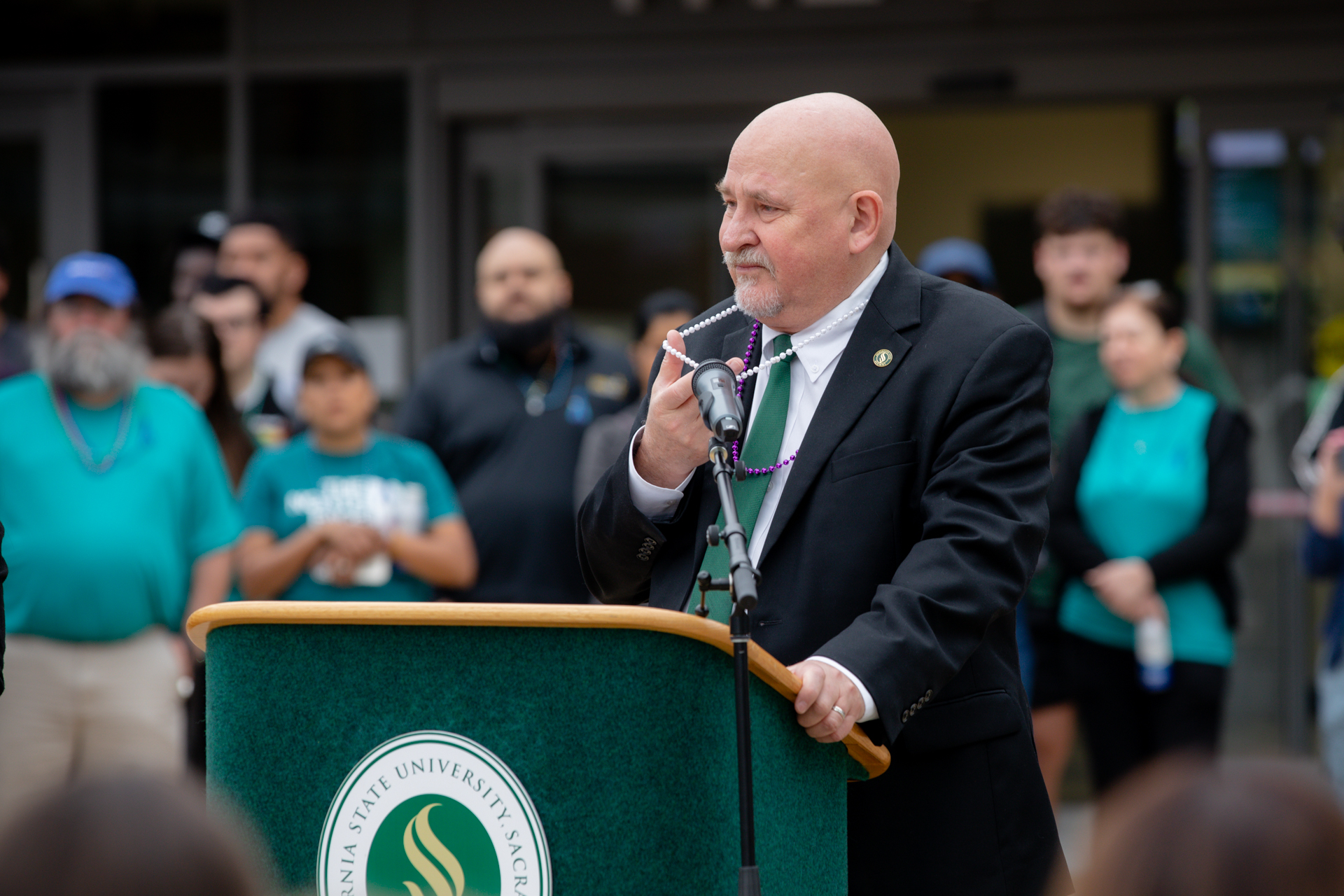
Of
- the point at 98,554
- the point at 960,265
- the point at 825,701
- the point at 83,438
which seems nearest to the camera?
the point at 825,701

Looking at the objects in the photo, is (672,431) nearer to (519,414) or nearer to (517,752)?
(517,752)

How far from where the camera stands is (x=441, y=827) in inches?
83.5

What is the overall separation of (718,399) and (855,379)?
488 millimetres

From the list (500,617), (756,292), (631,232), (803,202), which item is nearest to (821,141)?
(803,202)

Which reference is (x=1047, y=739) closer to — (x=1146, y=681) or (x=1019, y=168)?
(x=1146, y=681)

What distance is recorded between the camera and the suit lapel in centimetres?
268

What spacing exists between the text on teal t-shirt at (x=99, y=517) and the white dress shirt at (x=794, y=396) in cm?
273

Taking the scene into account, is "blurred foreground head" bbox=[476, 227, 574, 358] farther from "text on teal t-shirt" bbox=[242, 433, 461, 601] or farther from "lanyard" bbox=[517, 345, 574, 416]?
"text on teal t-shirt" bbox=[242, 433, 461, 601]

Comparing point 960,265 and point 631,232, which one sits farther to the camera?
point 631,232

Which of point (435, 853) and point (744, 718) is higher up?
point (744, 718)

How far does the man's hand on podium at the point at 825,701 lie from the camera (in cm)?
227

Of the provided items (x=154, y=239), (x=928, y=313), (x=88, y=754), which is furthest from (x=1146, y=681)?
(x=154, y=239)

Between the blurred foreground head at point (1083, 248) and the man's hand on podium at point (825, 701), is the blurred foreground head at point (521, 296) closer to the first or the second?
the blurred foreground head at point (1083, 248)

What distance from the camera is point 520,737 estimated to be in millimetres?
2121
